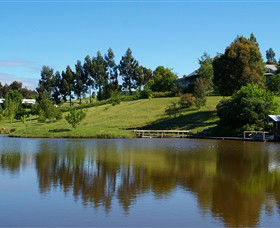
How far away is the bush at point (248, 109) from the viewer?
191 feet

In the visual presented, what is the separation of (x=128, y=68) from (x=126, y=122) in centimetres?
4535

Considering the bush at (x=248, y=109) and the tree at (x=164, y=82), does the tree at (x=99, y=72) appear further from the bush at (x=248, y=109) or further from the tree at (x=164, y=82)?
the bush at (x=248, y=109)

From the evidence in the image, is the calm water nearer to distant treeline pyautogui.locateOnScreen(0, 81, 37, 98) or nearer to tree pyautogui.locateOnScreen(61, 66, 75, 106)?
tree pyautogui.locateOnScreen(61, 66, 75, 106)

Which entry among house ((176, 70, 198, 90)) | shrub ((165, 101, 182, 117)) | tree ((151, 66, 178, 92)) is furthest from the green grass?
house ((176, 70, 198, 90))

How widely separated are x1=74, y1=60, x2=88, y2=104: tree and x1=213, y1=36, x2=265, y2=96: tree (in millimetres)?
52622

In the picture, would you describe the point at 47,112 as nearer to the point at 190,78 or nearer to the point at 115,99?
the point at 115,99

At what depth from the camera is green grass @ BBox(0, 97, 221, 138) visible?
6191 cm

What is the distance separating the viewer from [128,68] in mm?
119688

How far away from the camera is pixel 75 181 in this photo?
20.4 m

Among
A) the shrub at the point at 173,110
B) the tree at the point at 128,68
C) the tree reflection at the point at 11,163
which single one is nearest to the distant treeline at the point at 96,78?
the tree at the point at 128,68

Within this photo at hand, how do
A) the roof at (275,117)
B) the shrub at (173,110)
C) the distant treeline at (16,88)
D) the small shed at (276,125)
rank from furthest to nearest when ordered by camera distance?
1. the distant treeline at (16,88)
2. the shrub at (173,110)
3. the small shed at (276,125)
4. the roof at (275,117)

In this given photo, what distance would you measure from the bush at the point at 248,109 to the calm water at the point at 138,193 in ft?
99.6

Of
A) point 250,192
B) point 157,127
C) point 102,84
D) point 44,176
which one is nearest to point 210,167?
point 250,192

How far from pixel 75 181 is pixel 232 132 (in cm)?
4275
